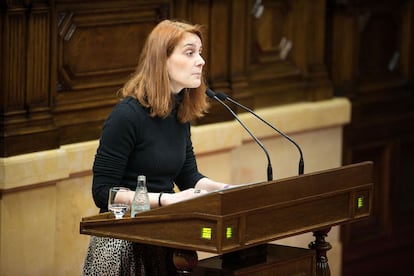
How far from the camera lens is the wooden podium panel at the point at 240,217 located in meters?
4.01

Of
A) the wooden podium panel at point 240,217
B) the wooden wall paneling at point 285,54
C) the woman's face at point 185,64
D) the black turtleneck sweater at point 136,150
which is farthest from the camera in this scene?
the wooden wall paneling at point 285,54

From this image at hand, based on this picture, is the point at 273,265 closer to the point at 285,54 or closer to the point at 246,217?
the point at 246,217

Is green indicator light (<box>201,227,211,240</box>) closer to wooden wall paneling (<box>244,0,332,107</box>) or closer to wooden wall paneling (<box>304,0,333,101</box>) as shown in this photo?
wooden wall paneling (<box>244,0,332,107</box>)

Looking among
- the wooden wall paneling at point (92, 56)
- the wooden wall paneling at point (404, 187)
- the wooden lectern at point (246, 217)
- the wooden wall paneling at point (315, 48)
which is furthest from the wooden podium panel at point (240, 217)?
the wooden wall paneling at point (404, 187)

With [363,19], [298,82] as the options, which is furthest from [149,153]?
[363,19]

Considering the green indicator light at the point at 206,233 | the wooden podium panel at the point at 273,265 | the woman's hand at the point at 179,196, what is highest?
the woman's hand at the point at 179,196

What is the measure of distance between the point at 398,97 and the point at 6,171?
3.47m

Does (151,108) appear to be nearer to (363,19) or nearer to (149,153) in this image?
(149,153)

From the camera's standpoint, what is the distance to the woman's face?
4.54m

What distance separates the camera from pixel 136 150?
14.8ft

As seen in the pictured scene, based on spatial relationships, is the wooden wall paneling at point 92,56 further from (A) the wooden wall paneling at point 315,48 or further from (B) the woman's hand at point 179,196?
(B) the woman's hand at point 179,196

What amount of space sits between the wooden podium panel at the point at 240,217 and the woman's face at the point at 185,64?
58 cm

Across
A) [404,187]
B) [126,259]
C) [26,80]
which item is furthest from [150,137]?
[404,187]

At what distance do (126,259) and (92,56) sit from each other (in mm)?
1611
